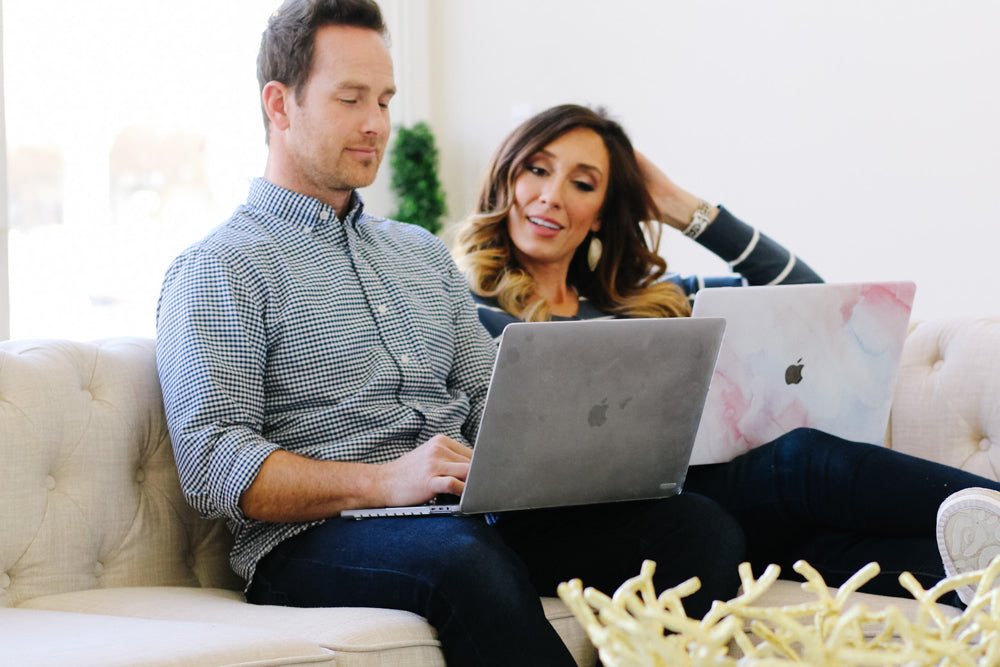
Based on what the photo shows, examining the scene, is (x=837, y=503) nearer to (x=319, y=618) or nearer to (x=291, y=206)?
(x=319, y=618)

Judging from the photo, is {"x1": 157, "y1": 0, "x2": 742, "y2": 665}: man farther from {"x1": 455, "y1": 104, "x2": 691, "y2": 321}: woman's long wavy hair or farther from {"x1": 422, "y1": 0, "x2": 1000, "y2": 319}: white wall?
{"x1": 422, "y1": 0, "x2": 1000, "y2": 319}: white wall

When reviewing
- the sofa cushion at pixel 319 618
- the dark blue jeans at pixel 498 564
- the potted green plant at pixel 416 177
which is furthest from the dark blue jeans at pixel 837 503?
the potted green plant at pixel 416 177

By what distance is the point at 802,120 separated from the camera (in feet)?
10.9

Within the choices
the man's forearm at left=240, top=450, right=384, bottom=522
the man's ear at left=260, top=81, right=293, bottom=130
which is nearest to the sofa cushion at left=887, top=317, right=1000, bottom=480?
the man's forearm at left=240, top=450, right=384, bottom=522

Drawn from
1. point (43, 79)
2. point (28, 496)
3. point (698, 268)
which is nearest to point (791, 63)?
point (698, 268)

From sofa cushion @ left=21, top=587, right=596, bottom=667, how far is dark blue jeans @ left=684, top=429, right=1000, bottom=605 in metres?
0.42

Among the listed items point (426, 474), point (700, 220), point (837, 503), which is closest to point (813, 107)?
point (700, 220)

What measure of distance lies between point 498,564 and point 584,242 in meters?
1.19

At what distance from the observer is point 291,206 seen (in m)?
1.82

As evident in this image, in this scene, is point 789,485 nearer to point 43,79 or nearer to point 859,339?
point 859,339

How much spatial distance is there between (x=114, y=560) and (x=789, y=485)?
1023 mm

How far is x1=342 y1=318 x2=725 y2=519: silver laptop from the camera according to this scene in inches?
54.9

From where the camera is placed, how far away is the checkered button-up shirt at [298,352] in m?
1.57

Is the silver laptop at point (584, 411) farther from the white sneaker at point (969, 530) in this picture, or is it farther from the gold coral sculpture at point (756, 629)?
the gold coral sculpture at point (756, 629)
